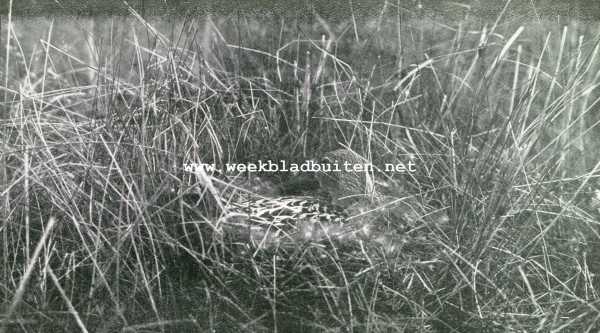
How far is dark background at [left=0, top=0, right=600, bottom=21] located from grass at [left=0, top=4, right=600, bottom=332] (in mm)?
14

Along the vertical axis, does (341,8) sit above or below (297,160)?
above

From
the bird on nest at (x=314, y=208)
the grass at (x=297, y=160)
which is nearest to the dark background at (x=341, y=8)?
the grass at (x=297, y=160)

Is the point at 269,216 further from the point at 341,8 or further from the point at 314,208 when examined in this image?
the point at 341,8

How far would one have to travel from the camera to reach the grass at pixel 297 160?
2.82 feet

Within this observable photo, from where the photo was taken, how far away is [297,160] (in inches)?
35.9

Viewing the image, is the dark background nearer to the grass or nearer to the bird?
the grass

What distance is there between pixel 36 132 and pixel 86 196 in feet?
0.47

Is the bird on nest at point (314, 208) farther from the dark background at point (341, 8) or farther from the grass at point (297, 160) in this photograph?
the dark background at point (341, 8)

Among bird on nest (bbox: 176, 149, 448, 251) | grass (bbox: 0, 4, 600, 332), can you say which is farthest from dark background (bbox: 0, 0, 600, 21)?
bird on nest (bbox: 176, 149, 448, 251)

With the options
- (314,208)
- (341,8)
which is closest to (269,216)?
(314,208)

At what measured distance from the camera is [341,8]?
0.94 meters

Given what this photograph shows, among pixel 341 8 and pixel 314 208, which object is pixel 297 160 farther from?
pixel 341 8

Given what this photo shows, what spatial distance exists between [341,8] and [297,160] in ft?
0.83

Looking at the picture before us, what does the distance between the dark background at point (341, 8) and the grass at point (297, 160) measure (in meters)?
0.01
